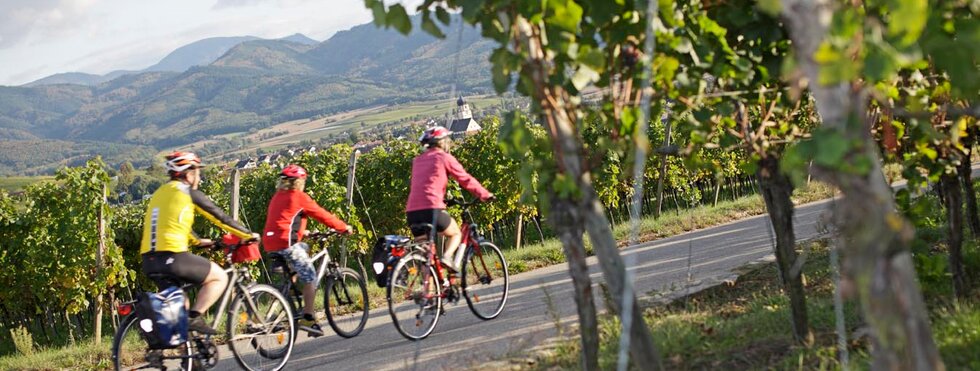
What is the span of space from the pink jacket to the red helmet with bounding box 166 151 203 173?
71.7 inches

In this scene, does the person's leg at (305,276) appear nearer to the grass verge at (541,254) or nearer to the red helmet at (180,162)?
the red helmet at (180,162)

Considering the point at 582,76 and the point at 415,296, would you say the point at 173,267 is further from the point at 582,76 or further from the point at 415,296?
the point at 582,76

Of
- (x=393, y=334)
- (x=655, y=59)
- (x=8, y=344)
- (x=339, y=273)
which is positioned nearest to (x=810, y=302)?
(x=655, y=59)

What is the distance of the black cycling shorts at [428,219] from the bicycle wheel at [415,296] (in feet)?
0.98

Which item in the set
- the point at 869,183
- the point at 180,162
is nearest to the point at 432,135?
the point at 180,162

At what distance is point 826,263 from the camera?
8.24 metres

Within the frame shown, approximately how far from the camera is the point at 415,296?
759cm

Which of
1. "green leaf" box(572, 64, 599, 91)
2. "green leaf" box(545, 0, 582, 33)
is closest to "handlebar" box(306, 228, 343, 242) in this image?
"green leaf" box(572, 64, 599, 91)

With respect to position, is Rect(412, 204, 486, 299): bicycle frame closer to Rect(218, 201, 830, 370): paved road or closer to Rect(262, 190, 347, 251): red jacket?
Rect(218, 201, 830, 370): paved road

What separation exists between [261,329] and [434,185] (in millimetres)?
1799

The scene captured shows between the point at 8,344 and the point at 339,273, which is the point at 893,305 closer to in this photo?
the point at 339,273

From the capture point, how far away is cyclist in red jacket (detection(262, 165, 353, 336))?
7.68m

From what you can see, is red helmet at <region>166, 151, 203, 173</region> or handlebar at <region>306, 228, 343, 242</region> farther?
handlebar at <region>306, 228, 343, 242</region>

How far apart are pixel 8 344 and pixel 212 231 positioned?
481 centimetres
